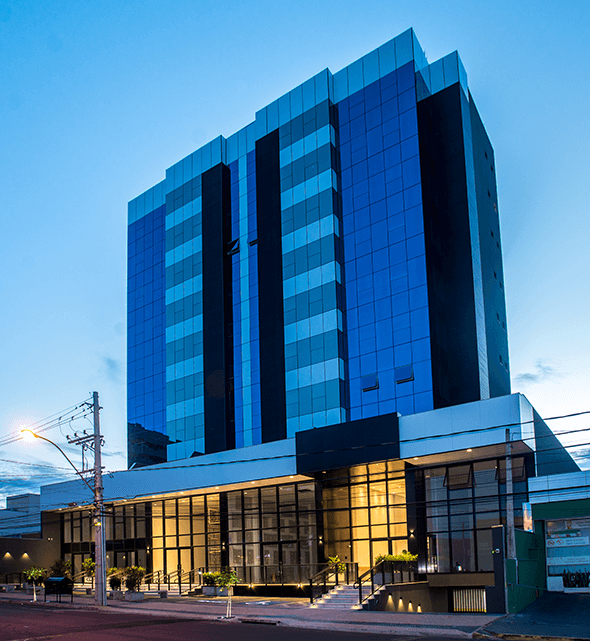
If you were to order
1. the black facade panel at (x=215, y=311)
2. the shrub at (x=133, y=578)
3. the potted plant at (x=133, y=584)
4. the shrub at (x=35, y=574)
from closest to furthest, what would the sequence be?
1. the potted plant at (x=133, y=584)
2. the shrub at (x=133, y=578)
3. the shrub at (x=35, y=574)
4. the black facade panel at (x=215, y=311)

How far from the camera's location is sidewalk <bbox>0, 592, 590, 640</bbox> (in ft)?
65.6

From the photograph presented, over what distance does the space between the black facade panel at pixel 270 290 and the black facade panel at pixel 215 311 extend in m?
3.94

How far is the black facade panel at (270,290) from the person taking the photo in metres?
48.0

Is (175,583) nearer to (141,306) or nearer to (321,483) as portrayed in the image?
(321,483)

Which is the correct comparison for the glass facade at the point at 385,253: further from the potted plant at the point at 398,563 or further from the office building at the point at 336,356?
the potted plant at the point at 398,563

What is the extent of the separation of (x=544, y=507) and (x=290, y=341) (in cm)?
2094

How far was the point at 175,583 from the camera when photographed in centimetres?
4475

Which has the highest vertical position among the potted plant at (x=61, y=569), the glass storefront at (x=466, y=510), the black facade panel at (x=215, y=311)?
the black facade panel at (x=215, y=311)

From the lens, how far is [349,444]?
35156 mm

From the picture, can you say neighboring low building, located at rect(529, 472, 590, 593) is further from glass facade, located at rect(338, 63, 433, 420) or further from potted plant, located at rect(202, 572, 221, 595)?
potted plant, located at rect(202, 572, 221, 595)

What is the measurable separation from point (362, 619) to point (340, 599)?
6.33 meters

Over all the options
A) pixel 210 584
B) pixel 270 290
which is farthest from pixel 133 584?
pixel 270 290

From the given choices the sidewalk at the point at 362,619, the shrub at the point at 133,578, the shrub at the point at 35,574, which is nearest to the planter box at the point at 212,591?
the sidewalk at the point at 362,619

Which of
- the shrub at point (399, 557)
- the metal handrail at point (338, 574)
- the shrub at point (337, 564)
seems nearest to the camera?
the shrub at point (399, 557)
